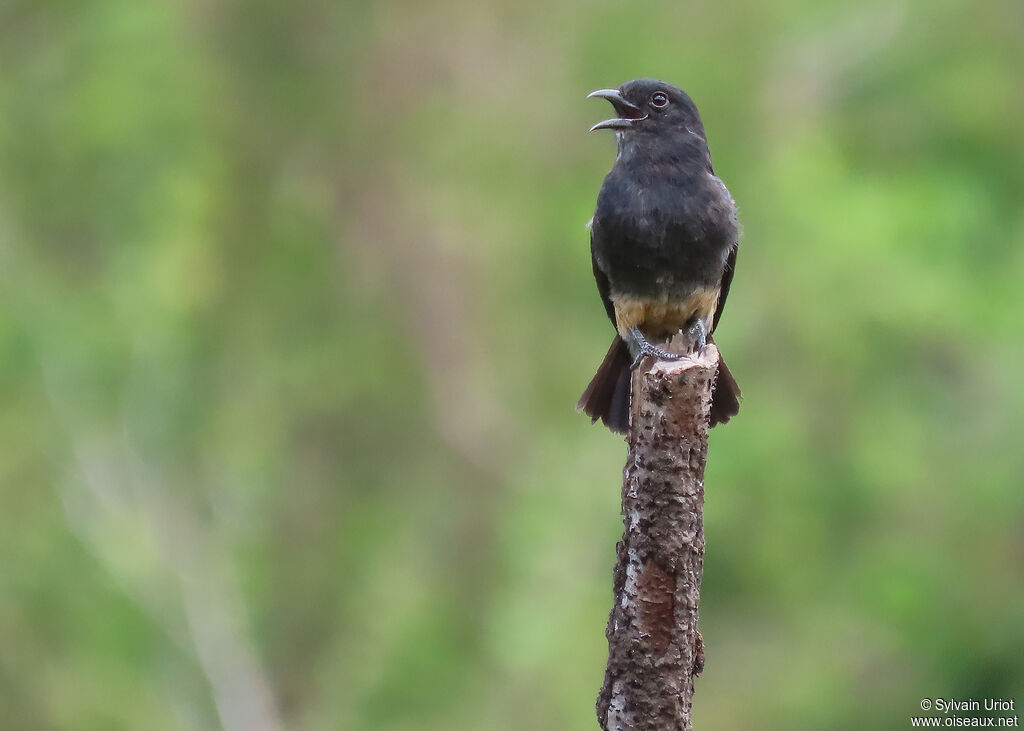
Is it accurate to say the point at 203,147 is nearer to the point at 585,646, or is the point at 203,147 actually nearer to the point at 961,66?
the point at 585,646

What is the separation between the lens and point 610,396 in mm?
5578

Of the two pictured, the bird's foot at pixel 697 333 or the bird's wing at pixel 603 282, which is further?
the bird's wing at pixel 603 282

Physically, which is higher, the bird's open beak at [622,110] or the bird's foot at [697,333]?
the bird's open beak at [622,110]

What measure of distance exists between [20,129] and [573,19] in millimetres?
4364

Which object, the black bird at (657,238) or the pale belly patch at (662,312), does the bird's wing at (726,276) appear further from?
the pale belly patch at (662,312)

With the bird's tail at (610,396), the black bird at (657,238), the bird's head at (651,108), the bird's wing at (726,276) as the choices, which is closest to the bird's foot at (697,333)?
the black bird at (657,238)

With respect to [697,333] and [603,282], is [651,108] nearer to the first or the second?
[603,282]

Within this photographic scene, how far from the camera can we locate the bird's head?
543 cm

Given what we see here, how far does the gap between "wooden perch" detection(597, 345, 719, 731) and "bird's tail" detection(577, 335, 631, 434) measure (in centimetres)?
158

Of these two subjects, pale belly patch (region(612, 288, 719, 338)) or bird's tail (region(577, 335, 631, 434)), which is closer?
pale belly patch (region(612, 288, 719, 338))

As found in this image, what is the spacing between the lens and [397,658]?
372 inches

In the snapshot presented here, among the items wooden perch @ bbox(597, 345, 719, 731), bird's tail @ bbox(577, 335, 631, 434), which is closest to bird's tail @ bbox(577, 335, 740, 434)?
bird's tail @ bbox(577, 335, 631, 434)

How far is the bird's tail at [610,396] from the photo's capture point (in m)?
5.52

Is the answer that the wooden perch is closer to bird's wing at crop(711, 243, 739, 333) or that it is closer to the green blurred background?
bird's wing at crop(711, 243, 739, 333)
